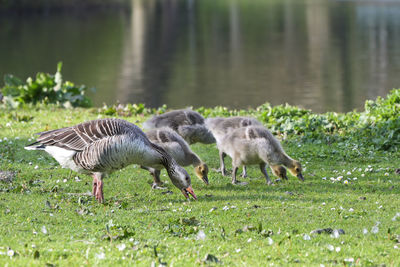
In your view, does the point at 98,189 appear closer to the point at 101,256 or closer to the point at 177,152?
the point at 177,152

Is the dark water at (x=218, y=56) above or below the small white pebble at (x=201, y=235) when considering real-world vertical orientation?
above

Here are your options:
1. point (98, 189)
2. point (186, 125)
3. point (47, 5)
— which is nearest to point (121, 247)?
point (98, 189)

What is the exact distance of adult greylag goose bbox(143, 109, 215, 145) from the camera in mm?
12586

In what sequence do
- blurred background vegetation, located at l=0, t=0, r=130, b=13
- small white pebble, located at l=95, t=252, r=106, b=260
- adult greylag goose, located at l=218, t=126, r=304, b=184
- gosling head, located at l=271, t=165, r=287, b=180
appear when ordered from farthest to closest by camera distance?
blurred background vegetation, located at l=0, t=0, r=130, b=13
gosling head, located at l=271, t=165, r=287, b=180
adult greylag goose, located at l=218, t=126, r=304, b=184
small white pebble, located at l=95, t=252, r=106, b=260

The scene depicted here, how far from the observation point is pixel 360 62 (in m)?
39.1

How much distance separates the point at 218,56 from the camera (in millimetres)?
45781

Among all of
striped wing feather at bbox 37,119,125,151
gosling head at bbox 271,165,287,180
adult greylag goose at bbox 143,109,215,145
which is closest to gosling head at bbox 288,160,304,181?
gosling head at bbox 271,165,287,180

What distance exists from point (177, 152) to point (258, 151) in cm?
147

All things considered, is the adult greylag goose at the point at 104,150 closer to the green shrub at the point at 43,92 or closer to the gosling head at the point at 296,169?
the gosling head at the point at 296,169

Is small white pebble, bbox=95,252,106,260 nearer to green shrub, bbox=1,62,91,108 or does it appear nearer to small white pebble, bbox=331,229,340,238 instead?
→ small white pebble, bbox=331,229,340,238

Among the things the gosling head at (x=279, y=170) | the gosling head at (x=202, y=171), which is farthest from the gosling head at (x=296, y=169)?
the gosling head at (x=202, y=171)

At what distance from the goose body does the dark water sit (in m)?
13.4

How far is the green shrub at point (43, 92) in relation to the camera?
18.8 meters

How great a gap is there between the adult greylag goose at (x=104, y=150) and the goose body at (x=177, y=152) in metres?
0.92
